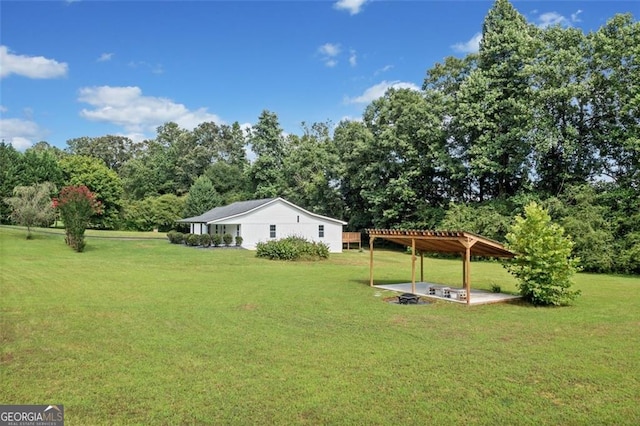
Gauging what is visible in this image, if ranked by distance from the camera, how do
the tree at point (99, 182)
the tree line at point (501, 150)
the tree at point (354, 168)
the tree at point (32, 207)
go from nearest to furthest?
the tree line at point (501, 150) → the tree at point (32, 207) → the tree at point (354, 168) → the tree at point (99, 182)

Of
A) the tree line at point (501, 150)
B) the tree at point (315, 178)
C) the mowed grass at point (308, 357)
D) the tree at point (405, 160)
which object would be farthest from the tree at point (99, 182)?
the mowed grass at point (308, 357)

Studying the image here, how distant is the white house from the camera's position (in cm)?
3300

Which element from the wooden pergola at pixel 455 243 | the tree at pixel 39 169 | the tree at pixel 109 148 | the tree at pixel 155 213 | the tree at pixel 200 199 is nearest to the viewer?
the wooden pergola at pixel 455 243

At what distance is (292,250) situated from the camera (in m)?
26.1

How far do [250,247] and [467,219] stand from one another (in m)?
15.9

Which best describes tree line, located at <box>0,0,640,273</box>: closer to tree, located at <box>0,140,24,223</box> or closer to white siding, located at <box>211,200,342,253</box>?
tree, located at <box>0,140,24,223</box>

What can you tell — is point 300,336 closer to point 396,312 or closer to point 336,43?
point 396,312

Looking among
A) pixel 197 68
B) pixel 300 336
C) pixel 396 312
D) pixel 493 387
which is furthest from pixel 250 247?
pixel 493 387

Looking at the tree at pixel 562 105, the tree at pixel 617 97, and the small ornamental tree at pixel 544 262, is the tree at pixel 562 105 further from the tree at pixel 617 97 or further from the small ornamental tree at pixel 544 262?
the small ornamental tree at pixel 544 262

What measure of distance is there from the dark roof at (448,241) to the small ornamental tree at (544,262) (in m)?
0.75

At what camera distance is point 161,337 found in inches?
326

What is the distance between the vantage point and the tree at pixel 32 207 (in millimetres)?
30141

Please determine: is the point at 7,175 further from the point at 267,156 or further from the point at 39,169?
the point at 267,156

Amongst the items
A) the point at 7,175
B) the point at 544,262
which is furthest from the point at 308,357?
the point at 7,175
